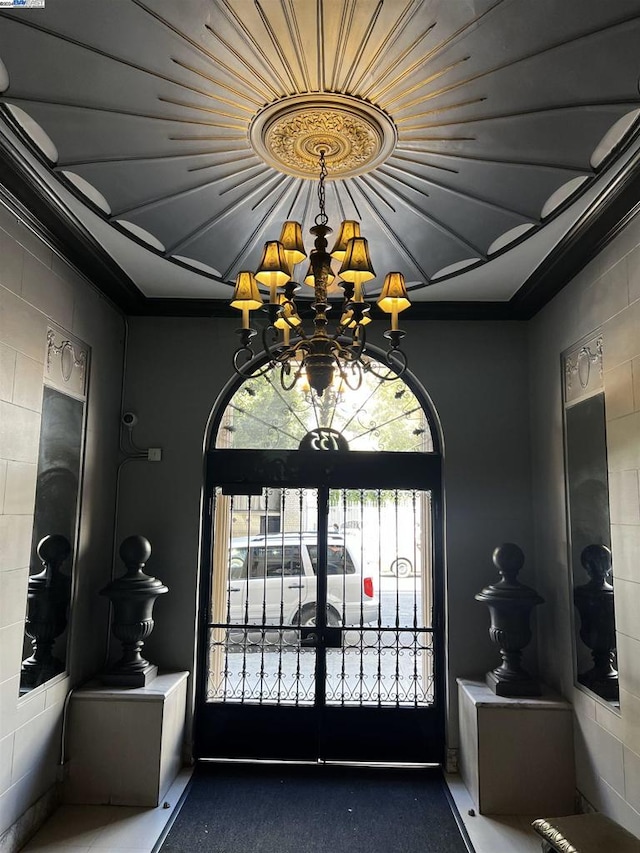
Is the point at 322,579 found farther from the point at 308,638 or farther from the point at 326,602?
the point at 308,638

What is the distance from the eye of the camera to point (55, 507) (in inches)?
127

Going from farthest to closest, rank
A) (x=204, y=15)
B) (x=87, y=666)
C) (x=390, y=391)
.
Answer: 1. (x=390, y=391)
2. (x=87, y=666)
3. (x=204, y=15)

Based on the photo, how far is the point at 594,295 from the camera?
10.3 feet

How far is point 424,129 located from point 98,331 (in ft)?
8.11

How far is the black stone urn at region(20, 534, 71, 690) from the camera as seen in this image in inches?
116

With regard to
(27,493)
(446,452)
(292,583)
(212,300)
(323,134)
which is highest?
(212,300)

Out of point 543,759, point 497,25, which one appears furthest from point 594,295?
point 543,759

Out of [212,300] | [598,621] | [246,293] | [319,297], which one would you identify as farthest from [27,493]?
[598,621]

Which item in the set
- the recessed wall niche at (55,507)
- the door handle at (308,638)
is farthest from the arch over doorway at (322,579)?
the recessed wall niche at (55,507)

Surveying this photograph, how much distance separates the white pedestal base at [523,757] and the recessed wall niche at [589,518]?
0.31m

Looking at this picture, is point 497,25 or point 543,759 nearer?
point 497,25

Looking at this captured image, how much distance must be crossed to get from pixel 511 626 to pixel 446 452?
1.19 m

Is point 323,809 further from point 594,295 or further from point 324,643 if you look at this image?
point 594,295

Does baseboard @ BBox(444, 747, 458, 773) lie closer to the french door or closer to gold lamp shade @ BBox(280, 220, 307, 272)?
the french door
